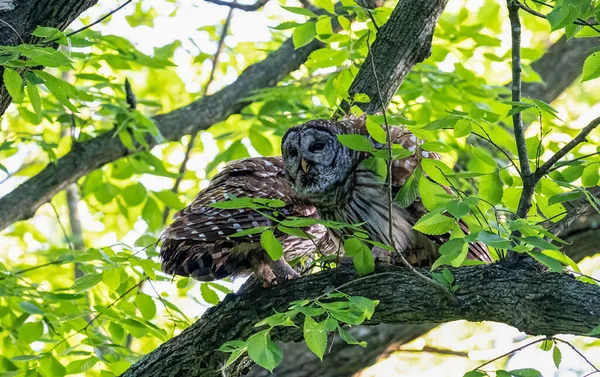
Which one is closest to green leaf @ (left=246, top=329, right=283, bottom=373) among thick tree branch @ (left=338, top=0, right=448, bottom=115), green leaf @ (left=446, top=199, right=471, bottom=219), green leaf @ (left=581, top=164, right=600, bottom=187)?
green leaf @ (left=446, top=199, right=471, bottom=219)

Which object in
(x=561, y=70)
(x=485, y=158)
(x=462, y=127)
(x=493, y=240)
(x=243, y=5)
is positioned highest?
(x=243, y=5)

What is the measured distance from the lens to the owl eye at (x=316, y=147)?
146 inches

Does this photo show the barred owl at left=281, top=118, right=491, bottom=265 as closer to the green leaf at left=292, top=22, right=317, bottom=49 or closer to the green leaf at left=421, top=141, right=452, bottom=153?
the green leaf at left=292, top=22, right=317, bottom=49

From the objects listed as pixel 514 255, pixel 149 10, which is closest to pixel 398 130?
pixel 514 255

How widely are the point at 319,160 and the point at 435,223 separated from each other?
1365 mm

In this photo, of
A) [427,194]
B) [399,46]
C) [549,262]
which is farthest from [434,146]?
[399,46]

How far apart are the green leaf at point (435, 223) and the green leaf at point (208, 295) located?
190 centimetres

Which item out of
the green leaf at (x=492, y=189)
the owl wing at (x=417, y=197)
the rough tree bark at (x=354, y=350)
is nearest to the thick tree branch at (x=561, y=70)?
the rough tree bark at (x=354, y=350)

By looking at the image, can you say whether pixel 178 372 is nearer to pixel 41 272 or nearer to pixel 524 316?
pixel 524 316

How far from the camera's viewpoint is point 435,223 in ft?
7.82

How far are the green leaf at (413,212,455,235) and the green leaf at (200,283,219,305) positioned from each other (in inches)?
74.8

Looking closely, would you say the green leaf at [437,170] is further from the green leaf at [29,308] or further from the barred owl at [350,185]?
the green leaf at [29,308]

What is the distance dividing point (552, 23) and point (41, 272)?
6.24 m

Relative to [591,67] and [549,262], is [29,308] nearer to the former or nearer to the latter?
[549,262]
